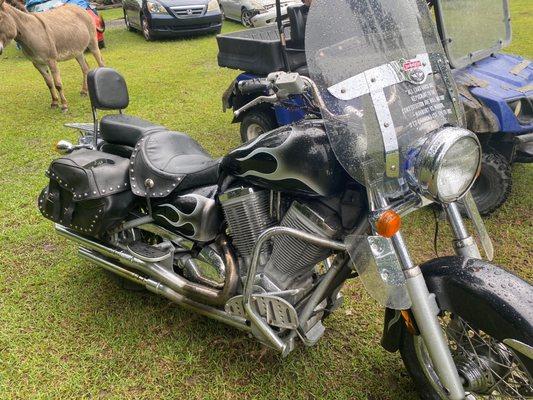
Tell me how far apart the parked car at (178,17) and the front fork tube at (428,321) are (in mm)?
10141

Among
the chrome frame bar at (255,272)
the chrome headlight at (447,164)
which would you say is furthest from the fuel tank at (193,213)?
the chrome headlight at (447,164)

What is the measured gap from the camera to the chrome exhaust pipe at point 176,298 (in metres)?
2.22

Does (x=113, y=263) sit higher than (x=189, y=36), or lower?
higher

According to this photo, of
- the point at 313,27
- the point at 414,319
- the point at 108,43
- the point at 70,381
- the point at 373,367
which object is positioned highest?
the point at 313,27

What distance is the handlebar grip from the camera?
1687 millimetres

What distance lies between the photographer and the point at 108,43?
1135 centimetres

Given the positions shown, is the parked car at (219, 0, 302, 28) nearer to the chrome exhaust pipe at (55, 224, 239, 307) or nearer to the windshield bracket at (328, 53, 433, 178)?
the chrome exhaust pipe at (55, 224, 239, 307)

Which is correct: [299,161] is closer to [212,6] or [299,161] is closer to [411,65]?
[411,65]

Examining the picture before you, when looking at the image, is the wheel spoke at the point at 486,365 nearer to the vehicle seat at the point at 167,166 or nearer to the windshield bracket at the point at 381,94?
the windshield bracket at the point at 381,94

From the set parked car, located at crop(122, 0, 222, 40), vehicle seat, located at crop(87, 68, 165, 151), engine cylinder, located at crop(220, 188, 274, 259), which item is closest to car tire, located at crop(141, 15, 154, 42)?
parked car, located at crop(122, 0, 222, 40)

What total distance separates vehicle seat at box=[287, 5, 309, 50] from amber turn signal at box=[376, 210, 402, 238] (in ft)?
8.23

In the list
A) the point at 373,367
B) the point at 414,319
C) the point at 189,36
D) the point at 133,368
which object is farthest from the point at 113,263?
the point at 189,36

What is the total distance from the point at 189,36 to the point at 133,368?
10205 millimetres

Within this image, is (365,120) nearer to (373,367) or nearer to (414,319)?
(414,319)
